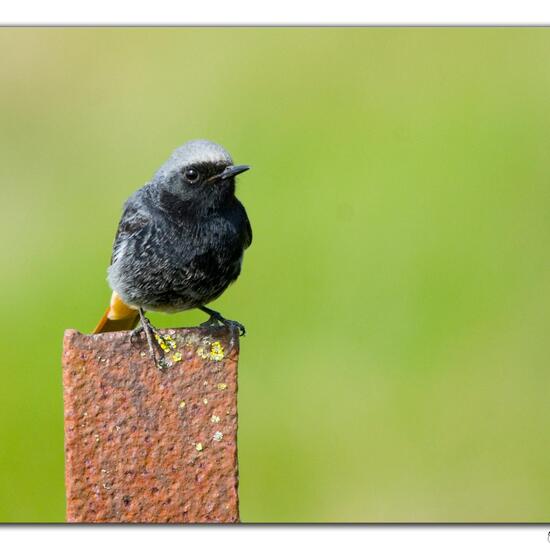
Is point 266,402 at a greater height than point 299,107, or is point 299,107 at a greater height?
point 299,107

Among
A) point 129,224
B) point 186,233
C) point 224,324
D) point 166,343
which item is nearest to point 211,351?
point 166,343

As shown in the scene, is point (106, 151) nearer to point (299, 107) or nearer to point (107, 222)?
point (107, 222)

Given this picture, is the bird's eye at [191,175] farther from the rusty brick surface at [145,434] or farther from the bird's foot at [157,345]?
the rusty brick surface at [145,434]

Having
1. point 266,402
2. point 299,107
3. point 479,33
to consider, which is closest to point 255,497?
point 266,402

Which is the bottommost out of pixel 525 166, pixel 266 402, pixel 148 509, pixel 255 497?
pixel 255 497

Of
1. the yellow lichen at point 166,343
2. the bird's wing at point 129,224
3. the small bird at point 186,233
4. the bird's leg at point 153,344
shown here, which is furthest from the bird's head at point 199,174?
the yellow lichen at point 166,343

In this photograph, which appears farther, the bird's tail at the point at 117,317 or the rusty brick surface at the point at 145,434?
the bird's tail at the point at 117,317

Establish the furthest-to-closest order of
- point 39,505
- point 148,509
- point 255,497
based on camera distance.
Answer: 1. point 255,497
2. point 39,505
3. point 148,509
